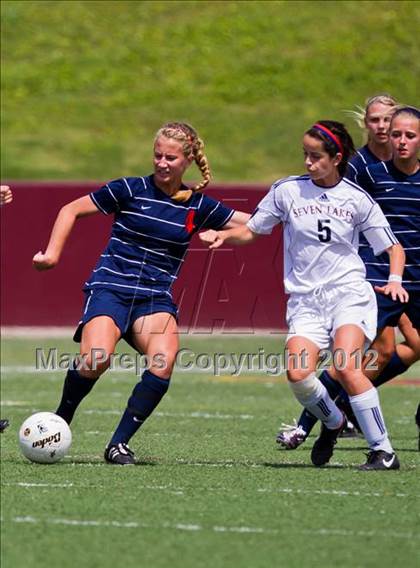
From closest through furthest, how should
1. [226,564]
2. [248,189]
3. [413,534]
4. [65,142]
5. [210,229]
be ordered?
[226,564] → [413,534] → [210,229] → [248,189] → [65,142]

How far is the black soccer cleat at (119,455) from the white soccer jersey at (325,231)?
3.99 feet

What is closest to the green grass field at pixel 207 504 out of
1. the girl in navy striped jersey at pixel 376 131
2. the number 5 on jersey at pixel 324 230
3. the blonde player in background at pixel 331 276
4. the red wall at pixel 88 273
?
the blonde player in background at pixel 331 276

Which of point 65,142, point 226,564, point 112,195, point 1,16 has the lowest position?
point 65,142

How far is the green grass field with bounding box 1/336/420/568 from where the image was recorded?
486 cm

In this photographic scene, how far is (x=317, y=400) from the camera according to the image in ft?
22.7

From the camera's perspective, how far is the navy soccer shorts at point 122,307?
7102 millimetres

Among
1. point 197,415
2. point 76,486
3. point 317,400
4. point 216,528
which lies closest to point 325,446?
point 317,400

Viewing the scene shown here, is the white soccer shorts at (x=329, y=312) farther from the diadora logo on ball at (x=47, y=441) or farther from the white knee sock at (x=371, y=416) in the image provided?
the diadora logo on ball at (x=47, y=441)

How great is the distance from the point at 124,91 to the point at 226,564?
21.8 meters

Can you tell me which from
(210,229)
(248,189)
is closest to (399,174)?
(210,229)

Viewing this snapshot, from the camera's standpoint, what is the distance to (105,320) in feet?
23.1

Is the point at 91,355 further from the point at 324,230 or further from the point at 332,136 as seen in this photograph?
the point at 332,136

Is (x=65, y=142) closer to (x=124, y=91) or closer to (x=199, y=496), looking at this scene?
(x=124, y=91)

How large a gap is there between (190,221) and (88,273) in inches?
376
